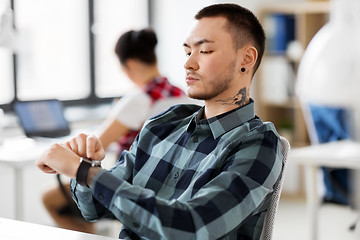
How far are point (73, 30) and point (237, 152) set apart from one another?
3122 mm

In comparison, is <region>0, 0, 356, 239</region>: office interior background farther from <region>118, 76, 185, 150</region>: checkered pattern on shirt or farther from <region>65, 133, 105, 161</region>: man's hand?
<region>65, 133, 105, 161</region>: man's hand

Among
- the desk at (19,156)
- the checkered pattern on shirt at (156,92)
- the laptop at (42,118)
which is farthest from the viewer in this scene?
the laptop at (42,118)

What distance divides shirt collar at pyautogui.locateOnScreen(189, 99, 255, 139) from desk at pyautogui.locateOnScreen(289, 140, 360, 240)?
4.71ft

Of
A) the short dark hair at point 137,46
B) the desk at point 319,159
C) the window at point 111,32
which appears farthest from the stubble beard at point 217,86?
the window at point 111,32

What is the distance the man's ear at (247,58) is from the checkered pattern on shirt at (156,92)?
149 centimetres

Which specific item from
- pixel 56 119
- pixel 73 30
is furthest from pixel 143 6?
pixel 56 119

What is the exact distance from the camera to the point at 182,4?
4695 mm

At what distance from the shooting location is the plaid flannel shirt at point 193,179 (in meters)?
1.23

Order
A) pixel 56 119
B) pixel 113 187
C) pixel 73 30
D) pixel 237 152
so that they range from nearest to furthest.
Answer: pixel 113 187
pixel 237 152
pixel 56 119
pixel 73 30

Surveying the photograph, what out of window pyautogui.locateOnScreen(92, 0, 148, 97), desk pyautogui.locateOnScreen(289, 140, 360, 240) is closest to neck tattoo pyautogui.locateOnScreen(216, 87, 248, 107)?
desk pyautogui.locateOnScreen(289, 140, 360, 240)

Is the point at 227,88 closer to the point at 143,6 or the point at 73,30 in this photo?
the point at 73,30

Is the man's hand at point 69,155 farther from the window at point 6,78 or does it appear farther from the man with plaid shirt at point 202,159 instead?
the window at point 6,78

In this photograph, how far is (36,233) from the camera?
1347 millimetres

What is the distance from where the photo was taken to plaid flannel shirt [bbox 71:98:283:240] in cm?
123
